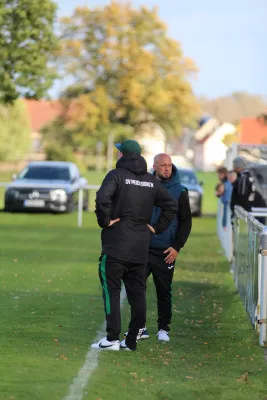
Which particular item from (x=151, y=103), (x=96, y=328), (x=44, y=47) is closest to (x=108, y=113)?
(x=151, y=103)

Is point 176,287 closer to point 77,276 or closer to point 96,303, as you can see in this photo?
point 77,276

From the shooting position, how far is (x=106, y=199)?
9.57m

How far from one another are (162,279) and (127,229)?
4.69ft

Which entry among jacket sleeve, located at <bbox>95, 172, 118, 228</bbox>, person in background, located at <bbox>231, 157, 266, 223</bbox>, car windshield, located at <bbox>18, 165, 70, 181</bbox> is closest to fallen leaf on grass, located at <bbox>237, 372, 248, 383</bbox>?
jacket sleeve, located at <bbox>95, 172, 118, 228</bbox>

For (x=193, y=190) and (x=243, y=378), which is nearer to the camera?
(x=243, y=378)

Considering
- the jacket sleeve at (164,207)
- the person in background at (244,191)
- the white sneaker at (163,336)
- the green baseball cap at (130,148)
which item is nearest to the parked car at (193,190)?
Answer: the person in background at (244,191)

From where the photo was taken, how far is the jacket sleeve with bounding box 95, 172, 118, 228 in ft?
31.4

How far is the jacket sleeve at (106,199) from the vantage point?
9570mm

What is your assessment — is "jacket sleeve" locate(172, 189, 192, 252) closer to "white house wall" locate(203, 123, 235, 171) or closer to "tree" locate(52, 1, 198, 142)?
"tree" locate(52, 1, 198, 142)

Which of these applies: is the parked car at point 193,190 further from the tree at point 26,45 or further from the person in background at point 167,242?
the person in background at point 167,242

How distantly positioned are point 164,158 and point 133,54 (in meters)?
80.7

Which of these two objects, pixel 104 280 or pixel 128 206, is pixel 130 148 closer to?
pixel 128 206

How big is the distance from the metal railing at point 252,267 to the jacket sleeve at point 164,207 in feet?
3.91

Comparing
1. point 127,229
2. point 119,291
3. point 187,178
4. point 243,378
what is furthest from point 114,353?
point 187,178
